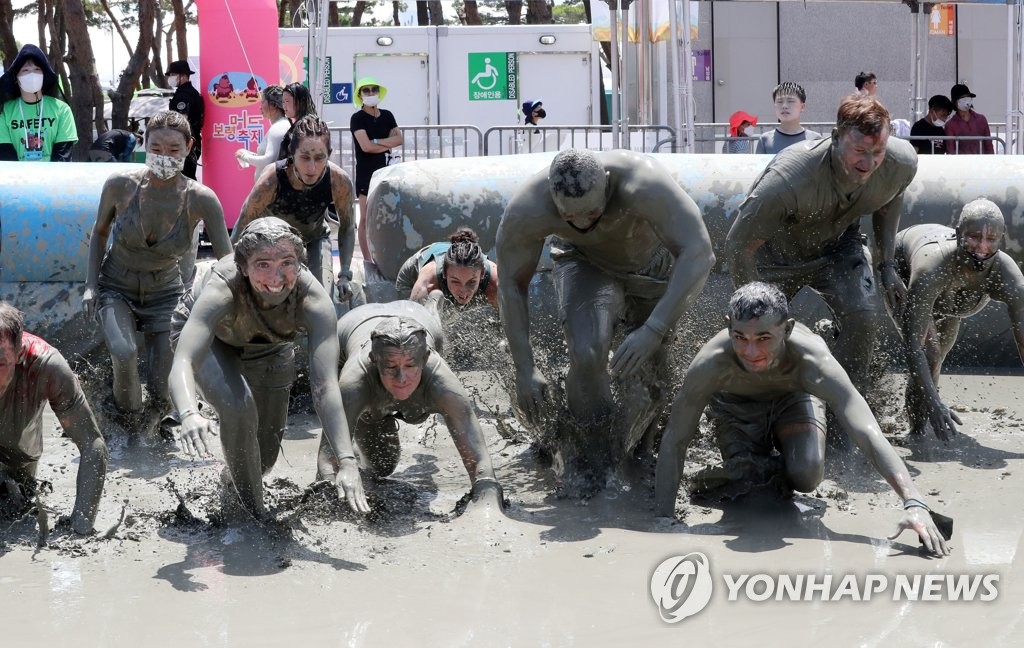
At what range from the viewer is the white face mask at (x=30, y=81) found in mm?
8539

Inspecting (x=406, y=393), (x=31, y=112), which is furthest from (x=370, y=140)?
(x=406, y=393)

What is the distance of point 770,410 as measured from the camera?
201 inches

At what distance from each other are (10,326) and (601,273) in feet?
8.15

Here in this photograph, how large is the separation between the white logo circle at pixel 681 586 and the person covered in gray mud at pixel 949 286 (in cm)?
236

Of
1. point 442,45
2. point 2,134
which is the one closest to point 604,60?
point 442,45

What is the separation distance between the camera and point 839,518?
4934mm

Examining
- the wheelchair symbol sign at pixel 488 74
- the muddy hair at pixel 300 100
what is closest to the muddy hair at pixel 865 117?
the muddy hair at pixel 300 100

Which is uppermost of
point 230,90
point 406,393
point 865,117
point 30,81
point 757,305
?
point 230,90

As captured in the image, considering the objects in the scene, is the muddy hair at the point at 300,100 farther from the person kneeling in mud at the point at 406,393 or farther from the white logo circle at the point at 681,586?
the white logo circle at the point at 681,586

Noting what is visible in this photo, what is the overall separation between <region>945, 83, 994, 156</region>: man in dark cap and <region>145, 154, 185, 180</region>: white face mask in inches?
332

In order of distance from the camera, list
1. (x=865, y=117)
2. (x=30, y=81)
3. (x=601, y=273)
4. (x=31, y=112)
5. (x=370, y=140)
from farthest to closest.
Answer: (x=370, y=140), (x=31, y=112), (x=30, y=81), (x=601, y=273), (x=865, y=117)

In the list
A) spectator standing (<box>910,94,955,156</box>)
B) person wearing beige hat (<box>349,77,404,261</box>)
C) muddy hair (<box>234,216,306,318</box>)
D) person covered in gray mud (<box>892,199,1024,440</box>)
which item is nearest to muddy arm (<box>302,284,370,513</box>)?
muddy hair (<box>234,216,306,318</box>)

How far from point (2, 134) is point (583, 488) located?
5565 mm

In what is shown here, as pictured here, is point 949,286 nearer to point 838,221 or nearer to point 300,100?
point 838,221
